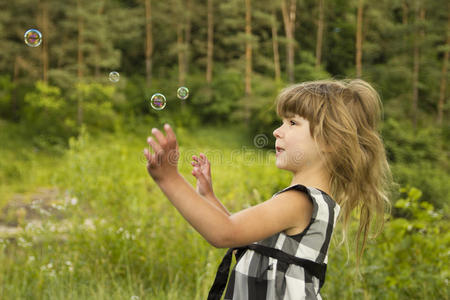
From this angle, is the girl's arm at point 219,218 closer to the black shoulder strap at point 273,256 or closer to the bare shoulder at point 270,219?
the bare shoulder at point 270,219

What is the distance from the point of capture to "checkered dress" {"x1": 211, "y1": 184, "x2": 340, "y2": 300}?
129cm

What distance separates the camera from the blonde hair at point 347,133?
1426mm

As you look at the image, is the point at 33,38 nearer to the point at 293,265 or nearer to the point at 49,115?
the point at 293,265

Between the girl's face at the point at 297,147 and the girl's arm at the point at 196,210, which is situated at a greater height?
the girl's face at the point at 297,147

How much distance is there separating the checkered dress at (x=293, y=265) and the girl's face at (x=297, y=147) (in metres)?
0.11

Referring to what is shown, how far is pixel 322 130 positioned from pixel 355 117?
6.8 inches

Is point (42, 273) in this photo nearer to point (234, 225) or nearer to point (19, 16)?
point (234, 225)

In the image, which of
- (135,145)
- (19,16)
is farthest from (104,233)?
(19,16)

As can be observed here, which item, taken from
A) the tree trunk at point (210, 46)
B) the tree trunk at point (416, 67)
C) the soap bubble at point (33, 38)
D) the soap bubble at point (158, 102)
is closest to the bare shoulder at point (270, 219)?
the soap bubble at point (158, 102)

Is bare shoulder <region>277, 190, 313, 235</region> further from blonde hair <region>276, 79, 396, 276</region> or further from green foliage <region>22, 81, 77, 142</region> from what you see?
green foliage <region>22, 81, 77, 142</region>

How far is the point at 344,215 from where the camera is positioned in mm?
1652

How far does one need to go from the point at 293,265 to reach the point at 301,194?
0.71 feet

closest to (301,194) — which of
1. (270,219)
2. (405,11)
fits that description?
(270,219)

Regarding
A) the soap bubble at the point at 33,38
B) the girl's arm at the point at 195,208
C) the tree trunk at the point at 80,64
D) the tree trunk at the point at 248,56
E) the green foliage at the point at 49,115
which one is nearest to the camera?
the girl's arm at the point at 195,208
